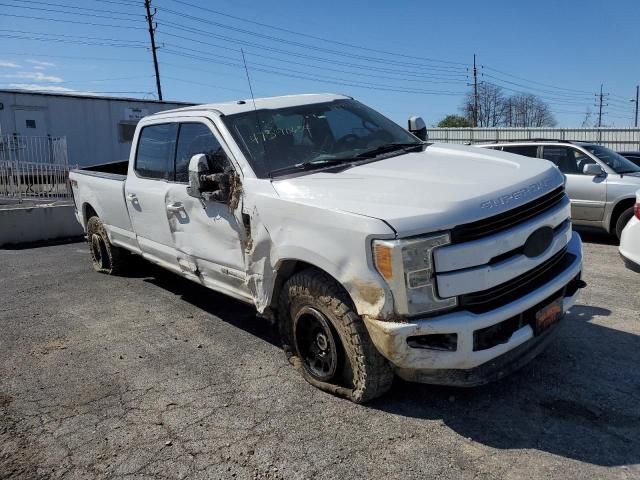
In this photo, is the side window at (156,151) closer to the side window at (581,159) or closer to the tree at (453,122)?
the side window at (581,159)

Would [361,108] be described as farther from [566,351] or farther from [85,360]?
[85,360]

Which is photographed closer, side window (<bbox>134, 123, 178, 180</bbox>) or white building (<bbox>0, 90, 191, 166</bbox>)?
side window (<bbox>134, 123, 178, 180</bbox>)

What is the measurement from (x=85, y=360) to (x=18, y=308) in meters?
2.10

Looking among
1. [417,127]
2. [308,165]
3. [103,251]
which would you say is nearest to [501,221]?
[308,165]

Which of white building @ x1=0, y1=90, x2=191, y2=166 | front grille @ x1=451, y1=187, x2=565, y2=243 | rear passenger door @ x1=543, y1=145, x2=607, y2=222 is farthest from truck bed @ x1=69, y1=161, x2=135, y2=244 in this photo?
white building @ x1=0, y1=90, x2=191, y2=166

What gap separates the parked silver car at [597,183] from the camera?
8703 mm

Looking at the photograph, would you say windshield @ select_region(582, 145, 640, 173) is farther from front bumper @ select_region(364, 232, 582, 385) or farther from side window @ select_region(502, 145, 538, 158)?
front bumper @ select_region(364, 232, 582, 385)

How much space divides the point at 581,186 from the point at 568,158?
0.66 meters

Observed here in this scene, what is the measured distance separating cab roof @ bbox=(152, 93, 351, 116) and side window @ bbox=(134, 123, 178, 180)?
25 cm

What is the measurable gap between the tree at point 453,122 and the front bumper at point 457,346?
2527 inches

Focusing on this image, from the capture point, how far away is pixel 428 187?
3350 mm

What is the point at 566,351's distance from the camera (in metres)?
4.26

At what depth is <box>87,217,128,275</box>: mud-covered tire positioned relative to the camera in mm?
7203

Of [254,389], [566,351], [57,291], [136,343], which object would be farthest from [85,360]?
[566,351]
